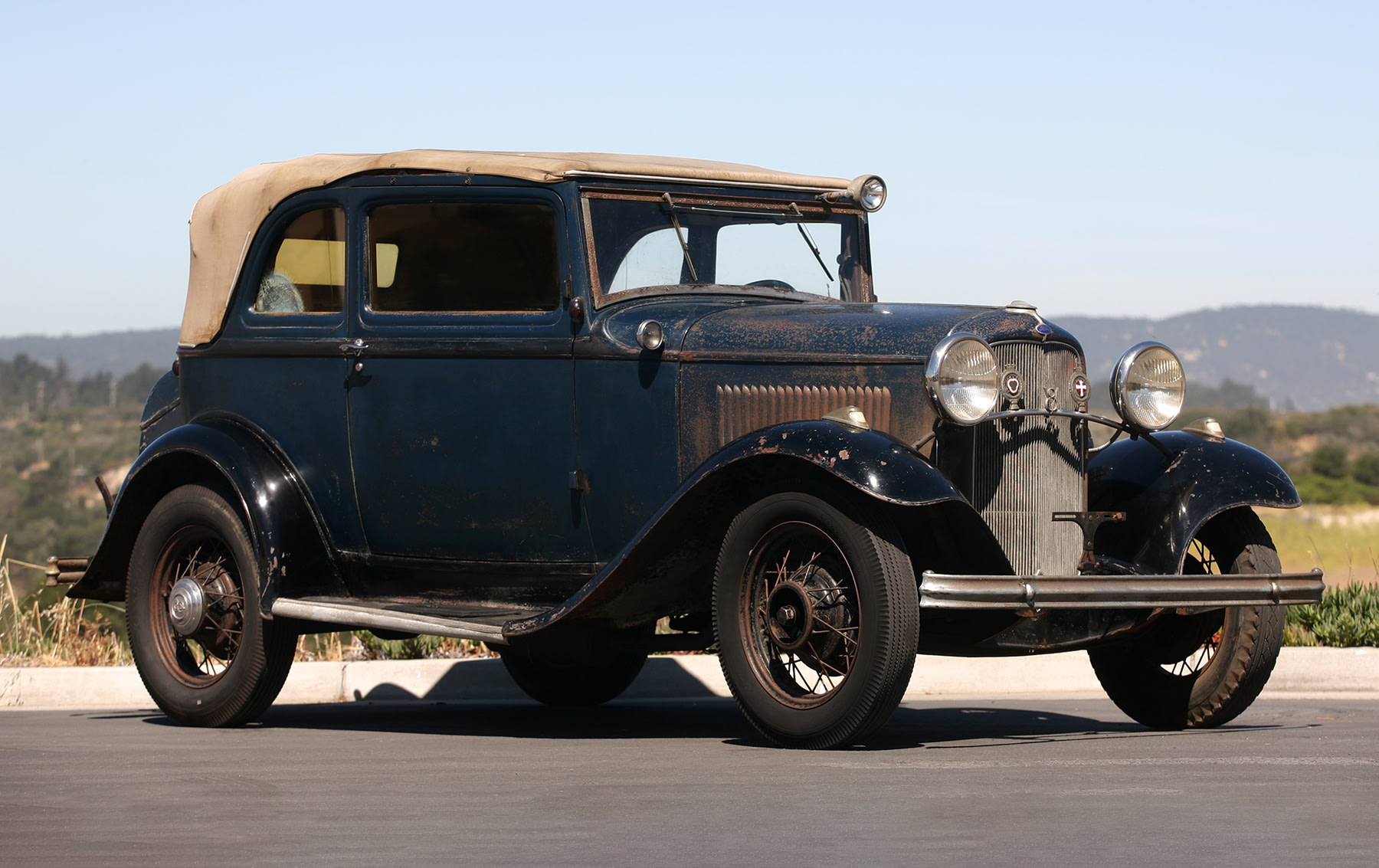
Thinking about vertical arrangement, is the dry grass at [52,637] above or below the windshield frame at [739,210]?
below

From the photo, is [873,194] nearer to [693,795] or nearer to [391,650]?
[693,795]

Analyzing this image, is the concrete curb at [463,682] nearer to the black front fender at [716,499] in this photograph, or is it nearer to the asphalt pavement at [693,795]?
the asphalt pavement at [693,795]

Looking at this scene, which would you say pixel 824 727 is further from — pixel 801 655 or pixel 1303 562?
pixel 1303 562

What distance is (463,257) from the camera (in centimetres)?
715

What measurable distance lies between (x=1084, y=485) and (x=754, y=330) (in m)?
1.35

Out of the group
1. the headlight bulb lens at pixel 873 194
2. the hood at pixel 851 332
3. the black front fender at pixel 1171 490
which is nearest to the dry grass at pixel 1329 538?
the headlight bulb lens at pixel 873 194

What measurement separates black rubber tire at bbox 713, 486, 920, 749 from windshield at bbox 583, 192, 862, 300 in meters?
1.43

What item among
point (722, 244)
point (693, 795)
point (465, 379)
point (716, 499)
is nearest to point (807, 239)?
point (722, 244)

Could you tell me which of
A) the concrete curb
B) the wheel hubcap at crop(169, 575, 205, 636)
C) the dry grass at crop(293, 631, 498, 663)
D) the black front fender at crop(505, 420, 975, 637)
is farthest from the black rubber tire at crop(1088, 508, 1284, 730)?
the dry grass at crop(293, 631, 498, 663)

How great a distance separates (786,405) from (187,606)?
2.88 m

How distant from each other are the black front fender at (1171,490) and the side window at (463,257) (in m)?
2.31

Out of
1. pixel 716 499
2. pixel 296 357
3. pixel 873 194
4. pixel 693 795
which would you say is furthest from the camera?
pixel 873 194

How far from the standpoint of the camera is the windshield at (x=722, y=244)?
273 inches

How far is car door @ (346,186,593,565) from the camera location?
270 inches
